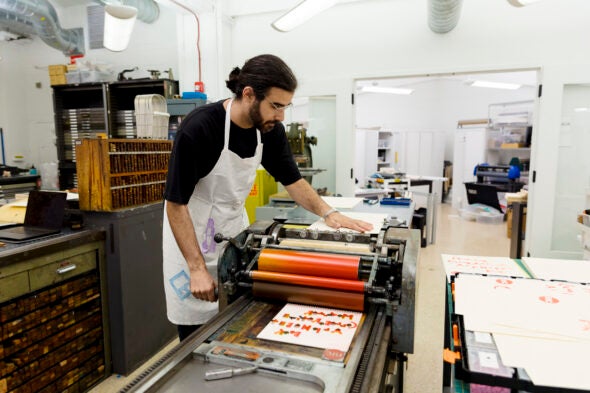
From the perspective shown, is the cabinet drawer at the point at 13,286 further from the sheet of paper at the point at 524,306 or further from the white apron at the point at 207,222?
the sheet of paper at the point at 524,306

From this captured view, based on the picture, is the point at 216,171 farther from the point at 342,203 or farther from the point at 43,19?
the point at 43,19

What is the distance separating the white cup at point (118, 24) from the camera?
2.78 metres

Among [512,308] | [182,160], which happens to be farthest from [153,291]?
[512,308]

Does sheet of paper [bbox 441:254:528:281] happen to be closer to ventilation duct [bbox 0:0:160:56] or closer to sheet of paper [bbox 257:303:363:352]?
sheet of paper [bbox 257:303:363:352]

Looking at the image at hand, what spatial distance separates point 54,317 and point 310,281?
57.5 inches

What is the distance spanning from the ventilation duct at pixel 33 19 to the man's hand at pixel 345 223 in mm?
4108

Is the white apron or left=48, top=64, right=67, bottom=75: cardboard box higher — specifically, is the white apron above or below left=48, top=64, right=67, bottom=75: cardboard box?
below

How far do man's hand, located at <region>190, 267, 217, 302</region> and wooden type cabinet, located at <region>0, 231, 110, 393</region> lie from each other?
942mm

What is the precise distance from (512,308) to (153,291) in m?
2.03

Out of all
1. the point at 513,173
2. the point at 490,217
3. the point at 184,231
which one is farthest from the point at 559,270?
the point at 513,173

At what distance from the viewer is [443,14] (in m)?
3.36

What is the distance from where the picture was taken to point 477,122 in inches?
342

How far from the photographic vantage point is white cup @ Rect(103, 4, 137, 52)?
9.13 ft

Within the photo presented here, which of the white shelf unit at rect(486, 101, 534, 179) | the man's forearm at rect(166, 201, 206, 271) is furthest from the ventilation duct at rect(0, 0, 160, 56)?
the white shelf unit at rect(486, 101, 534, 179)
